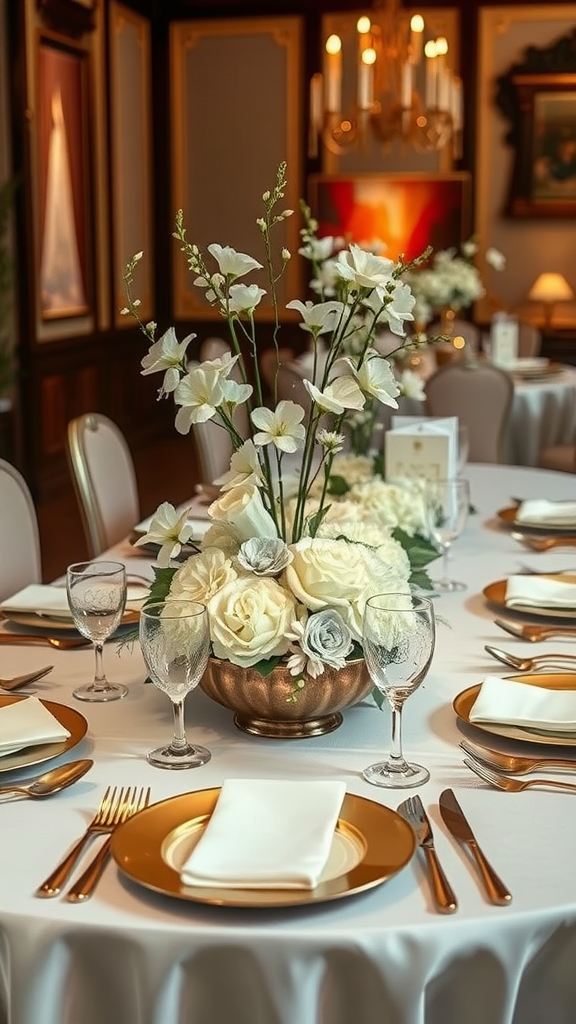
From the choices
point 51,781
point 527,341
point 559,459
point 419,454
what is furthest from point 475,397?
point 51,781

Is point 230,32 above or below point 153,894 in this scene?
above

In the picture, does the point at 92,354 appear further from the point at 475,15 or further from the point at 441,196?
the point at 475,15

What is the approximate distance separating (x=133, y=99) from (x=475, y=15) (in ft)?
7.65

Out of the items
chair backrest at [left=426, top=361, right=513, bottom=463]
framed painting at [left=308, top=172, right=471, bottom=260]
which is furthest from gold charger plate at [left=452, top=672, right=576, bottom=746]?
framed painting at [left=308, top=172, right=471, bottom=260]

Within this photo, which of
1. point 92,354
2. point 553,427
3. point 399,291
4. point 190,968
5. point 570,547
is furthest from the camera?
point 92,354

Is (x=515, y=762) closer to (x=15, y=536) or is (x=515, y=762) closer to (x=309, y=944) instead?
(x=309, y=944)

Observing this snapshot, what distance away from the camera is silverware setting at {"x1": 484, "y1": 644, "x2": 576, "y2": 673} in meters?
1.83

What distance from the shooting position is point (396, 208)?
8555mm

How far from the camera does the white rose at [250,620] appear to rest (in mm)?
1466

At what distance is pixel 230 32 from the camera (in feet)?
27.9

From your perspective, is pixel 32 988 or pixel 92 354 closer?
pixel 32 988

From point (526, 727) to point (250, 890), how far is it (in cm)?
52

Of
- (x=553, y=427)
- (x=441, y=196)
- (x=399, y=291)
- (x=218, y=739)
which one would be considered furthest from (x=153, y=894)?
(x=441, y=196)

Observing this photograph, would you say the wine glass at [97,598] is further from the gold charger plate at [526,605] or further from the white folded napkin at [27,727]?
the gold charger plate at [526,605]
